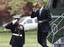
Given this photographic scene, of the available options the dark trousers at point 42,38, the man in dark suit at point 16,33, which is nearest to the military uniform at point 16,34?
the man in dark suit at point 16,33

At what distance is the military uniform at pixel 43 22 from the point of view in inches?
164

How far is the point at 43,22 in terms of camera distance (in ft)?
14.0

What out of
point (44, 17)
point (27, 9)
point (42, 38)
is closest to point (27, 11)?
point (27, 9)

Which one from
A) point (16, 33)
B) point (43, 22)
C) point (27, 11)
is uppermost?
point (43, 22)

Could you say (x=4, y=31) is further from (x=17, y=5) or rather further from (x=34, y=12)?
(x=34, y=12)

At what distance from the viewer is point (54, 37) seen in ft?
13.1

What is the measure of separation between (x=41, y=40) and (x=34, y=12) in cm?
46

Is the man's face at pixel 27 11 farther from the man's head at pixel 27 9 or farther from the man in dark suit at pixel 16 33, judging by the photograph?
the man in dark suit at pixel 16 33

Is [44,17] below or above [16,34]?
above

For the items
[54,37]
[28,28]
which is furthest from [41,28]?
[28,28]

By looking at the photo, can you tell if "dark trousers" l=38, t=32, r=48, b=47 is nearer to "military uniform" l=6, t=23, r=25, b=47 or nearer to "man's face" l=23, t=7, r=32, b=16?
"military uniform" l=6, t=23, r=25, b=47

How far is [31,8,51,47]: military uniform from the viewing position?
4.17 m

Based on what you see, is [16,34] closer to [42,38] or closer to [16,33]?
[16,33]

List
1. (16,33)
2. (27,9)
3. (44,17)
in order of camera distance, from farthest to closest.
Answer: (27,9)
(16,33)
(44,17)
